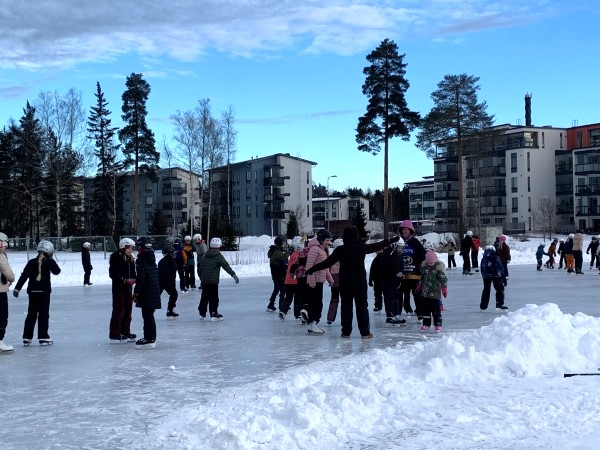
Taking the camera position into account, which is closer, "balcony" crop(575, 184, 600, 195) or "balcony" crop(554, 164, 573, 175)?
"balcony" crop(575, 184, 600, 195)

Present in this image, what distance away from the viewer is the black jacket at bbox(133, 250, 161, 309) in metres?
11.0

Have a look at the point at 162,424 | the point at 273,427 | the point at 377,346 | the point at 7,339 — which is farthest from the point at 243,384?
the point at 7,339

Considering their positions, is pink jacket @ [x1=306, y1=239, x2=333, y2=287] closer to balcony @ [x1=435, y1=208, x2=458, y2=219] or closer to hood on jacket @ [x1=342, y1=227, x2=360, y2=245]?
hood on jacket @ [x1=342, y1=227, x2=360, y2=245]

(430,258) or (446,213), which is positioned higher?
(446,213)

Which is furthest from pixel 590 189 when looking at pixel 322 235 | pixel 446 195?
pixel 322 235

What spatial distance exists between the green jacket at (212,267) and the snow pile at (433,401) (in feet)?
19.6

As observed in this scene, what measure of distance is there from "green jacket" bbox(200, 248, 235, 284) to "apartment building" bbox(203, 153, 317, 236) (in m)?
74.2

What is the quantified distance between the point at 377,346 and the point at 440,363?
348 centimetres

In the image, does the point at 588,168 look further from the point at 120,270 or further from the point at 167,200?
the point at 120,270

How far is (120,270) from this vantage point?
11.6m

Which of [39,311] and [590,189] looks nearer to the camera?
[39,311]

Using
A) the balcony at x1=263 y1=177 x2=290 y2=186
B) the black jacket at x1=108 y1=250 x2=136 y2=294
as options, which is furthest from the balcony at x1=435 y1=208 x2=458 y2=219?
the black jacket at x1=108 y1=250 x2=136 y2=294

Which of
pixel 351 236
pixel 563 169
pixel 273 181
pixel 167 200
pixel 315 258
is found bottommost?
pixel 315 258

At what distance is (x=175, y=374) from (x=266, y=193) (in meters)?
82.3
